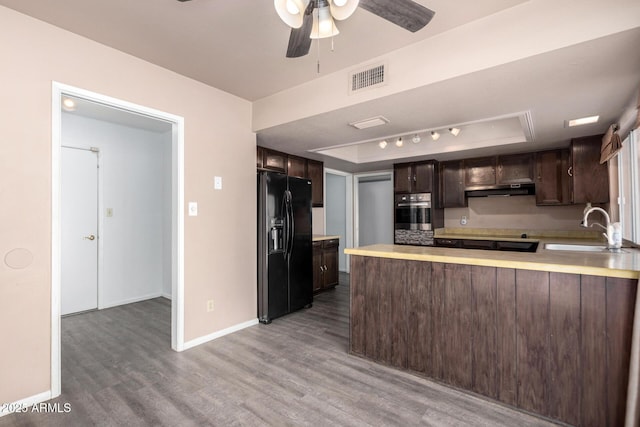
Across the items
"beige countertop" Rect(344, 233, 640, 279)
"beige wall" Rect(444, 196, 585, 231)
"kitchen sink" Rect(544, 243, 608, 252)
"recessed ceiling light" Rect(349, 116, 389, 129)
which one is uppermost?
"recessed ceiling light" Rect(349, 116, 389, 129)

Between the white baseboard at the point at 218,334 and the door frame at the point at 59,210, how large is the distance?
0.09m

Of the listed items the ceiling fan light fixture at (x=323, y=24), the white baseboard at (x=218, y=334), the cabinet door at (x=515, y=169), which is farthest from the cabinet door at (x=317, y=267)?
the ceiling fan light fixture at (x=323, y=24)

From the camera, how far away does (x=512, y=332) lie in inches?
Answer: 80.7

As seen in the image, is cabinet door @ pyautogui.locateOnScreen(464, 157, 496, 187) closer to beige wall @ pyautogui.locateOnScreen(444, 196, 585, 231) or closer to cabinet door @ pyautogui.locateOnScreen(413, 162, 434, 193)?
beige wall @ pyautogui.locateOnScreen(444, 196, 585, 231)

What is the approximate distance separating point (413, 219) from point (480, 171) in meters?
1.26

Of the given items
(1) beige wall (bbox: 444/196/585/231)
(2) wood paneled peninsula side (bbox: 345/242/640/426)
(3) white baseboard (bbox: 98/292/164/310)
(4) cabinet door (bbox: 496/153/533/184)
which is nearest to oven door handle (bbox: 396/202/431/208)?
(1) beige wall (bbox: 444/196/585/231)

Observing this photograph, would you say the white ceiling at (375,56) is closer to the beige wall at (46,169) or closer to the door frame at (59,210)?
the beige wall at (46,169)

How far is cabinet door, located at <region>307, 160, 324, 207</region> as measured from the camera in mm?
5141

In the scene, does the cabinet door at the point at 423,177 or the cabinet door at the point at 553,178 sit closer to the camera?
the cabinet door at the point at 553,178

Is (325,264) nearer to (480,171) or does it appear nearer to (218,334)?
(218,334)

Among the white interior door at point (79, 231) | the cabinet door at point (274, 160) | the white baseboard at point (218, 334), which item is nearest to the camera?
the white baseboard at point (218, 334)

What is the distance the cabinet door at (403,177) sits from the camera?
5.21 metres

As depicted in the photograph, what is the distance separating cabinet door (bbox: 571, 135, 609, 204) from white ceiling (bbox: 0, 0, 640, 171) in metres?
0.52

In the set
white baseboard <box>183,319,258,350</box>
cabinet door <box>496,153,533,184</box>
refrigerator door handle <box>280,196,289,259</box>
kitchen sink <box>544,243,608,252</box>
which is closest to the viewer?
white baseboard <box>183,319,258,350</box>
